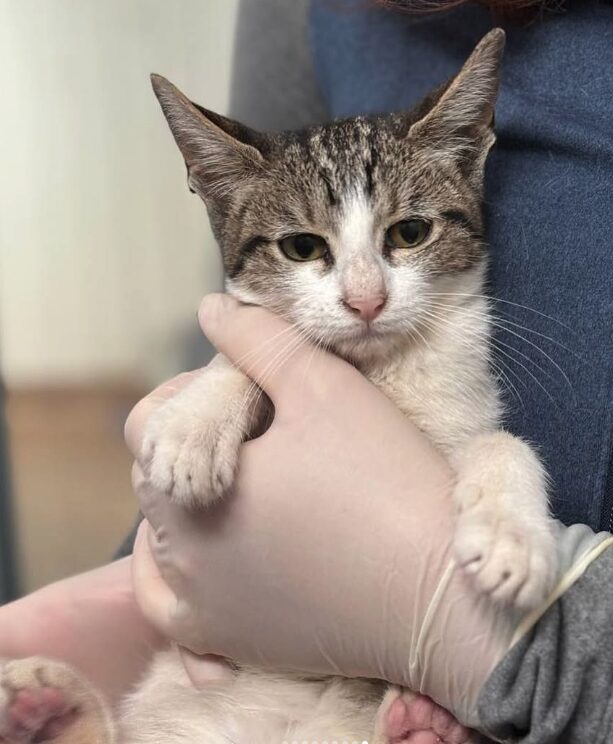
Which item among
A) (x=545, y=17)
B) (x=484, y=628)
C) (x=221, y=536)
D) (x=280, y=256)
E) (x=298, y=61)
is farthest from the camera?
(x=298, y=61)

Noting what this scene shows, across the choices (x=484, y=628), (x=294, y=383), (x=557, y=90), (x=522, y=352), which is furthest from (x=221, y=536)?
(x=557, y=90)

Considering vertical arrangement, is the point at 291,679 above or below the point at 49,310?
below

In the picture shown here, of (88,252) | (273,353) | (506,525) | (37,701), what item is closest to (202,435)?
(273,353)

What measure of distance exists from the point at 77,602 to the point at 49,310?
147 centimetres

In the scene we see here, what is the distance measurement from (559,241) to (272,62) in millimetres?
1053

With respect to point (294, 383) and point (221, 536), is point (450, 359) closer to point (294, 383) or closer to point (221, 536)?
point (294, 383)

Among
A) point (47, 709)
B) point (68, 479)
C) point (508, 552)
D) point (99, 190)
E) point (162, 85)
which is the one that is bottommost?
point (68, 479)

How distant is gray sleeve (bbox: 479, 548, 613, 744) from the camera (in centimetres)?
79

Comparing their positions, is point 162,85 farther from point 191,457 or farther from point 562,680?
point 562,680

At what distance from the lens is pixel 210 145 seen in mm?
1154

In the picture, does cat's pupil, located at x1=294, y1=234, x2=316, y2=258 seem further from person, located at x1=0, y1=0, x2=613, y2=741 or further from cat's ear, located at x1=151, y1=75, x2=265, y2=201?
person, located at x1=0, y1=0, x2=613, y2=741

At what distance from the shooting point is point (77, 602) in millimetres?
1305

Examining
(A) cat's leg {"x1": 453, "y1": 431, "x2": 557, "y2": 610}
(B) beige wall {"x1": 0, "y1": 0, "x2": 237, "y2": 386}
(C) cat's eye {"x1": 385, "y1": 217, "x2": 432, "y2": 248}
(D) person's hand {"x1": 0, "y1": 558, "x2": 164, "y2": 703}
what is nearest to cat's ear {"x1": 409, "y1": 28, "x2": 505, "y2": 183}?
(C) cat's eye {"x1": 385, "y1": 217, "x2": 432, "y2": 248}

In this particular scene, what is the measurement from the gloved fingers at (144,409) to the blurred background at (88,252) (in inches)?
53.3
